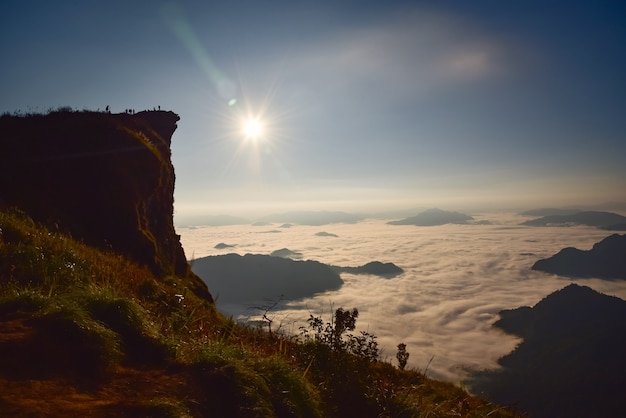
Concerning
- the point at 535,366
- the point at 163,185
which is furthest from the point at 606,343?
the point at 163,185

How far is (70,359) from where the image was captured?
465 centimetres

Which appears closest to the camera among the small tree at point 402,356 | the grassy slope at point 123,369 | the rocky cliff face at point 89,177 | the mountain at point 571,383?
the grassy slope at point 123,369

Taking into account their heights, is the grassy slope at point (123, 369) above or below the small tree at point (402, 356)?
above

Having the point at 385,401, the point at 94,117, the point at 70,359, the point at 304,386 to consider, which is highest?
the point at 94,117

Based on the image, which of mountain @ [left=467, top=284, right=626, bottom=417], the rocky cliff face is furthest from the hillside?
mountain @ [left=467, top=284, right=626, bottom=417]

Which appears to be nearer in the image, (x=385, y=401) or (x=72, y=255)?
(x=385, y=401)

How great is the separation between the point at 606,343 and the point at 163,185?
867ft

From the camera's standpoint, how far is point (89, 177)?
1897 centimetres

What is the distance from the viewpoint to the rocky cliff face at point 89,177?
52.4 feet

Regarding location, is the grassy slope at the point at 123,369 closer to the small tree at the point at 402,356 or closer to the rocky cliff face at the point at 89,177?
the rocky cliff face at the point at 89,177

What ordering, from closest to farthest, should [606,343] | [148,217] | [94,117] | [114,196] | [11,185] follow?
[11,185] → [114,196] → [94,117] → [148,217] → [606,343]

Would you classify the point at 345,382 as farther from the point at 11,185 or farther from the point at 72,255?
the point at 11,185

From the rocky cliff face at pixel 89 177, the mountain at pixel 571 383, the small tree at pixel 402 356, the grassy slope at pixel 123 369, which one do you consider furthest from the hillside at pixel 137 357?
the mountain at pixel 571 383

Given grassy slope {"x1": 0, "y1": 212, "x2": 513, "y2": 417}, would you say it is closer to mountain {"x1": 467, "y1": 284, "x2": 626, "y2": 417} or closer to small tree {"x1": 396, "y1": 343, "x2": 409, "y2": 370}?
small tree {"x1": 396, "y1": 343, "x2": 409, "y2": 370}
